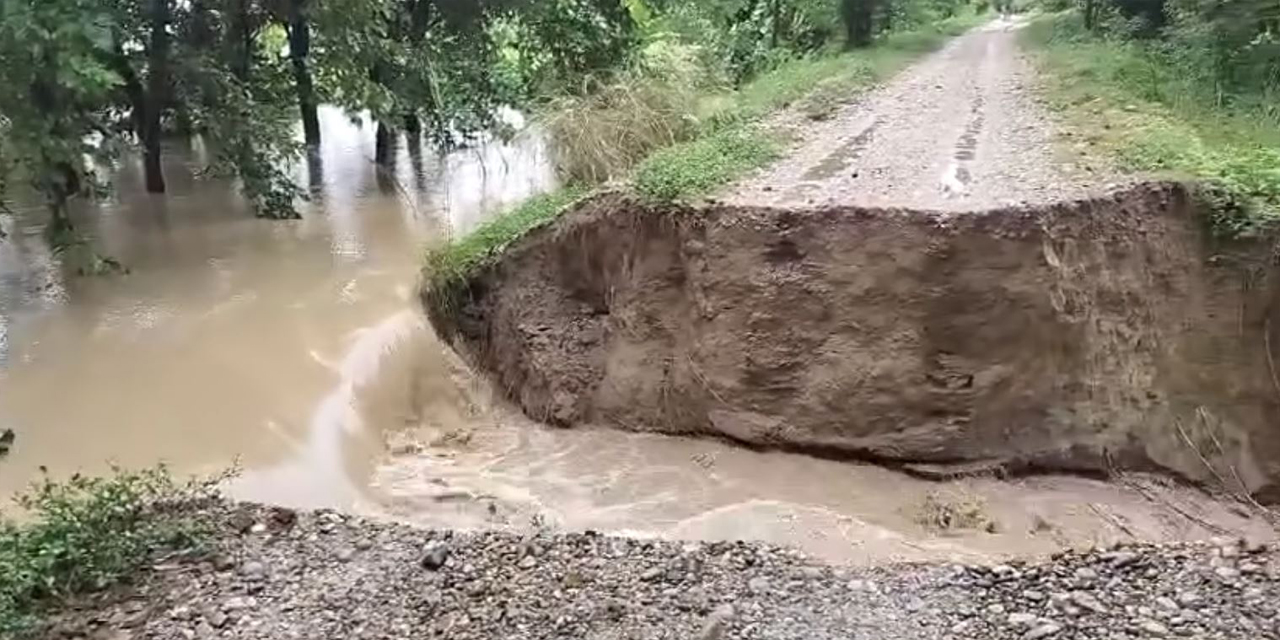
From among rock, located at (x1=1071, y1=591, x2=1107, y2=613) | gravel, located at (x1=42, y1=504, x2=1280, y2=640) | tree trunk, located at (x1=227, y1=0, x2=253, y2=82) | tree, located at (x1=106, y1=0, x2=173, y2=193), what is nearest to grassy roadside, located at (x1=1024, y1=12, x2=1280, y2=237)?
gravel, located at (x1=42, y1=504, x2=1280, y2=640)

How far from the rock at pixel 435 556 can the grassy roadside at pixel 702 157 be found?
2.85m

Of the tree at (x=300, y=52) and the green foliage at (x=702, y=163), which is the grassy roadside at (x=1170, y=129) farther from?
the tree at (x=300, y=52)

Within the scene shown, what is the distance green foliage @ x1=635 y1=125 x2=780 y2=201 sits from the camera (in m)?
6.89

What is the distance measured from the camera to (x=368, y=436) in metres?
6.71

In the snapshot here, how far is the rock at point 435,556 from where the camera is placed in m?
4.50

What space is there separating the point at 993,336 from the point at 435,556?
125 inches

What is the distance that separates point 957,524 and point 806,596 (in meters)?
1.85

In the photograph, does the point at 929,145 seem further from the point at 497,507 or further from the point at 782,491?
the point at 497,507

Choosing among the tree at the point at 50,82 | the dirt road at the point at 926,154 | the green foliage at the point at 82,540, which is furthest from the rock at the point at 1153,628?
→ the tree at the point at 50,82

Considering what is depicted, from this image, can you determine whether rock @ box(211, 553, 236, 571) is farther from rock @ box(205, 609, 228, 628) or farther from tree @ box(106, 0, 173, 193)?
tree @ box(106, 0, 173, 193)

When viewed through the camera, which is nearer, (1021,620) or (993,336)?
(1021,620)

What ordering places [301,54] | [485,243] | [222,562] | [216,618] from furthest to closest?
[301,54] → [485,243] → [222,562] → [216,618]

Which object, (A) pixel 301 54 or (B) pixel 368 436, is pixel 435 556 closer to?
(B) pixel 368 436

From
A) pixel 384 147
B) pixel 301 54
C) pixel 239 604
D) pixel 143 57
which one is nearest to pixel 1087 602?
pixel 239 604
